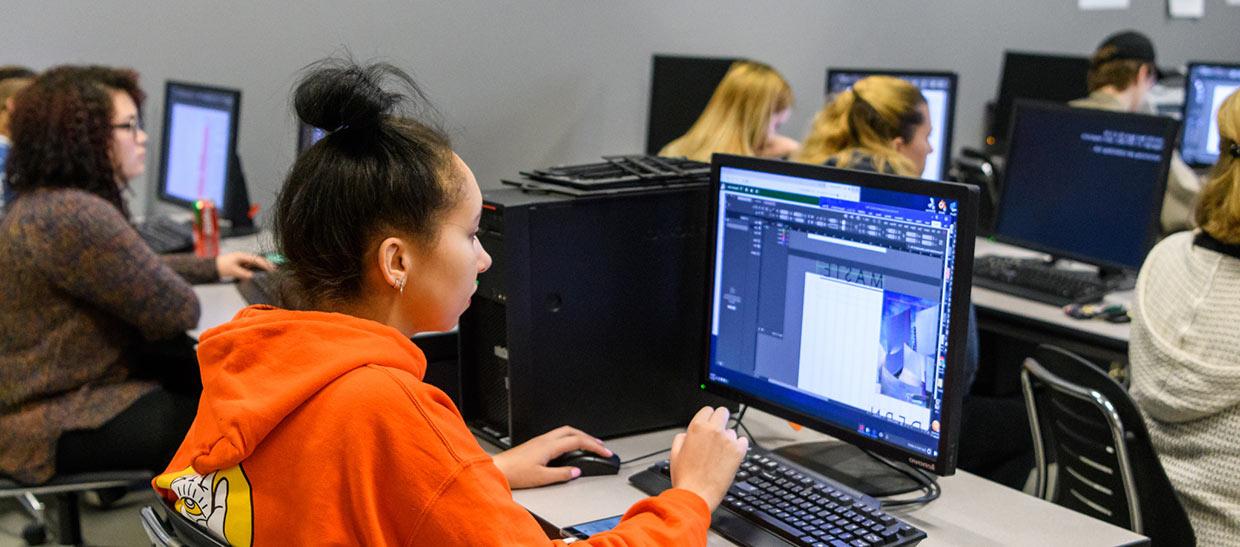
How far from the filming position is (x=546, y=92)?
464 cm

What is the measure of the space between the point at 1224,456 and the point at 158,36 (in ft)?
10.4

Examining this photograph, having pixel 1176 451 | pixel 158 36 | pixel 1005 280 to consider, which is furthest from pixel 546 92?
pixel 1176 451

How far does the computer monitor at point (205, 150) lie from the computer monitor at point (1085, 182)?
7.25 feet

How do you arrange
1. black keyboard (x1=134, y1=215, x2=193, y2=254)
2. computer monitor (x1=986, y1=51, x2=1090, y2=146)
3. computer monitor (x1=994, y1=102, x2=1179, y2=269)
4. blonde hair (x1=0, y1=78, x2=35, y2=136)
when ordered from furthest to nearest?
computer monitor (x1=986, y1=51, x2=1090, y2=146), black keyboard (x1=134, y1=215, x2=193, y2=254), blonde hair (x1=0, y1=78, x2=35, y2=136), computer monitor (x1=994, y1=102, x2=1179, y2=269)

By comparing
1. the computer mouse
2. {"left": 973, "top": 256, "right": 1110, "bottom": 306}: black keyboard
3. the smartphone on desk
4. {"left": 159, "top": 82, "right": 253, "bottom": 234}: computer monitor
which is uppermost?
{"left": 159, "top": 82, "right": 253, "bottom": 234}: computer monitor

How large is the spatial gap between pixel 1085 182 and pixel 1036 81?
278 cm

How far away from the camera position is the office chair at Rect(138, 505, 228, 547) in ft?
3.83

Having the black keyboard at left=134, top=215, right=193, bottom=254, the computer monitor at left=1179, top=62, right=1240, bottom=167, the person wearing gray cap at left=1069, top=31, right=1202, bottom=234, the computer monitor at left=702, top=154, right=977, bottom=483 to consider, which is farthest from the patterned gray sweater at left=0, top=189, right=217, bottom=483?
the computer monitor at left=1179, top=62, right=1240, bottom=167

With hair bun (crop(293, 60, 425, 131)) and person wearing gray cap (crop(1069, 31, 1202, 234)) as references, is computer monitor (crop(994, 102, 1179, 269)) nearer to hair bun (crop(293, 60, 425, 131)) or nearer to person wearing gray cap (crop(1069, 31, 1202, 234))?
person wearing gray cap (crop(1069, 31, 1202, 234))

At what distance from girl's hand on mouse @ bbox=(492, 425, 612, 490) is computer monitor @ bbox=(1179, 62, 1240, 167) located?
3.84 metres

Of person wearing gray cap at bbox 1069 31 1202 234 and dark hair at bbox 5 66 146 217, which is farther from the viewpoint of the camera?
person wearing gray cap at bbox 1069 31 1202 234

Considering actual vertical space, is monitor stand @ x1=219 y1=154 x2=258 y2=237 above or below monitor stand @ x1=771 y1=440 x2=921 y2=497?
above

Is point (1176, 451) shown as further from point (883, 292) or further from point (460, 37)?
point (460, 37)

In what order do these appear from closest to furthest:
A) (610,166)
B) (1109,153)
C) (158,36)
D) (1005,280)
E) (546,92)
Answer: (610,166)
(1109,153)
(1005,280)
(158,36)
(546,92)
